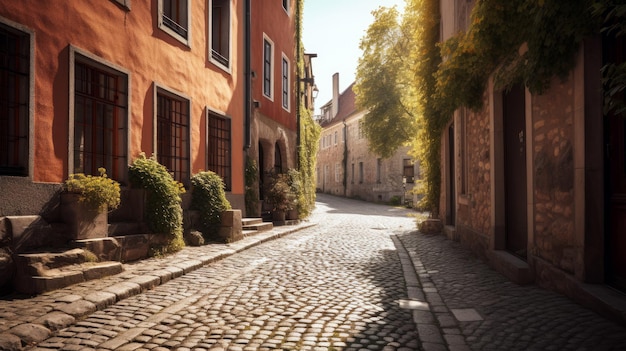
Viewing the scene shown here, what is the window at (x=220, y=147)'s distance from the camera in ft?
37.6

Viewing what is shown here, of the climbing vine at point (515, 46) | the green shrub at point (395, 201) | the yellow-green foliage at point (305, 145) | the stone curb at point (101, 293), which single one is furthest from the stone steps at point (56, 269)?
the green shrub at point (395, 201)

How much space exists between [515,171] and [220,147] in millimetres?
7614

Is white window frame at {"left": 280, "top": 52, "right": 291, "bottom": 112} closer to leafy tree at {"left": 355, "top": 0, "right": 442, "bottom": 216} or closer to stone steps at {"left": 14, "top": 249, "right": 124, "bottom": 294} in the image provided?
leafy tree at {"left": 355, "top": 0, "right": 442, "bottom": 216}

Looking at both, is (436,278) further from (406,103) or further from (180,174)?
(406,103)

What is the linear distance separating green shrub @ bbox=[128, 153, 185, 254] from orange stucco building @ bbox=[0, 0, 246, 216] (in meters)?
0.28

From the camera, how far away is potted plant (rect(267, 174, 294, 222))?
14320 mm

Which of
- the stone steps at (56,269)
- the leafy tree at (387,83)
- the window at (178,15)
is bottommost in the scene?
the stone steps at (56,269)

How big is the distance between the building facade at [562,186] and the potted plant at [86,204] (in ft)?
18.7

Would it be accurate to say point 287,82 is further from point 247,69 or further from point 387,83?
point 387,83

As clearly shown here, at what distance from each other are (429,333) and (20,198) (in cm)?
516

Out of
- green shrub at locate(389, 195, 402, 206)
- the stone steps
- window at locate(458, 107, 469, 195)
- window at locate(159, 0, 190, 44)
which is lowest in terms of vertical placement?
green shrub at locate(389, 195, 402, 206)

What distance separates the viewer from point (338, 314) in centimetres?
443

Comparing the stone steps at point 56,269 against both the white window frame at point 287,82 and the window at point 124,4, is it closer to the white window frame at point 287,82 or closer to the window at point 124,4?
the window at point 124,4

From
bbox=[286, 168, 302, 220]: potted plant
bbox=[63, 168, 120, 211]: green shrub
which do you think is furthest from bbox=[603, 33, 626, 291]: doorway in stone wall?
bbox=[286, 168, 302, 220]: potted plant
